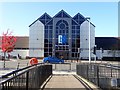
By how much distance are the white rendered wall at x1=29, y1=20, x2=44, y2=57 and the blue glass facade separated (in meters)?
1.08

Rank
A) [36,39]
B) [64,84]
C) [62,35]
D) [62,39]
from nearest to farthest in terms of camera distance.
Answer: [64,84], [62,39], [62,35], [36,39]

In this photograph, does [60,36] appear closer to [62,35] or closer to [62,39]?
[62,35]

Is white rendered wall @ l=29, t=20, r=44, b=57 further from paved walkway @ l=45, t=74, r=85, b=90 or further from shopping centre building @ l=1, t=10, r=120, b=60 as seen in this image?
paved walkway @ l=45, t=74, r=85, b=90

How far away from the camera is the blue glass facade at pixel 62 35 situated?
258 ft

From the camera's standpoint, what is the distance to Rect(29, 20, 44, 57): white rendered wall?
7969 centimetres

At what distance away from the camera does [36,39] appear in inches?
3164

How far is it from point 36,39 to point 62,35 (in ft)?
23.7

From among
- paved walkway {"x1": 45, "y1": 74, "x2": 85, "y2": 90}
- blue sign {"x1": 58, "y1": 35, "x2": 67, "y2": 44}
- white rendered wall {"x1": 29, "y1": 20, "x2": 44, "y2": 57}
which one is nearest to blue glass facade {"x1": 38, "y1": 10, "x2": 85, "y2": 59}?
blue sign {"x1": 58, "y1": 35, "x2": 67, "y2": 44}

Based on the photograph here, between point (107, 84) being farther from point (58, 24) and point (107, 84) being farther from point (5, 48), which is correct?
point (58, 24)

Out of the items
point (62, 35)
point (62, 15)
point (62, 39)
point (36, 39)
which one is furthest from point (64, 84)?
point (36, 39)

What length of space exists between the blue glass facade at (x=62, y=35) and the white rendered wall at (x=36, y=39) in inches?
42.6

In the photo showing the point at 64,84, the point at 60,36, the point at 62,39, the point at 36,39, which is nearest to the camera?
the point at 64,84

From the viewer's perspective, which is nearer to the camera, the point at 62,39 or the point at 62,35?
the point at 62,39

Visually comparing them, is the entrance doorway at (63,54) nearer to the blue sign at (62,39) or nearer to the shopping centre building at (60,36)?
the shopping centre building at (60,36)
